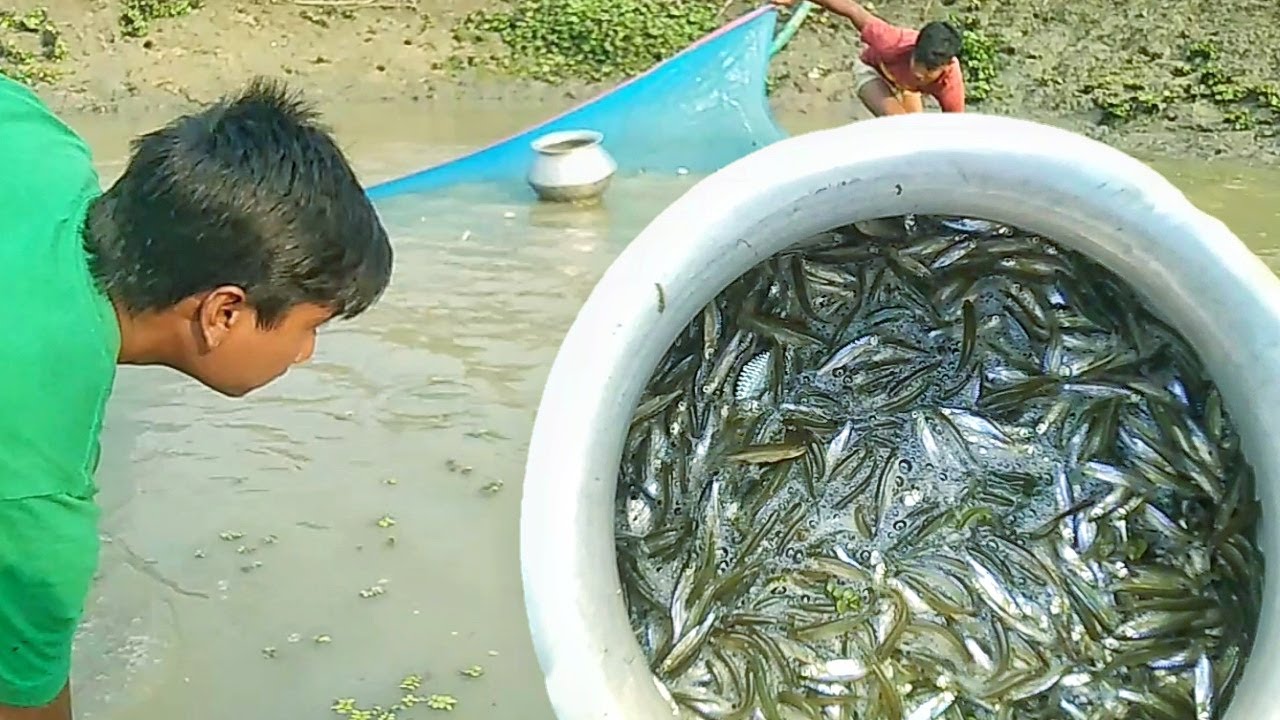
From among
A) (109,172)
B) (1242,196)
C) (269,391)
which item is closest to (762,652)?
(269,391)

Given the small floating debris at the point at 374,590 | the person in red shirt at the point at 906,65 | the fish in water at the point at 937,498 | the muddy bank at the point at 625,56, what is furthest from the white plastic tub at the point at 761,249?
the muddy bank at the point at 625,56

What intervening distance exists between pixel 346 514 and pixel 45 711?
71.7 inches

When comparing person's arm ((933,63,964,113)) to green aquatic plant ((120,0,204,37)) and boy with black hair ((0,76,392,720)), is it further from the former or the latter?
green aquatic plant ((120,0,204,37))

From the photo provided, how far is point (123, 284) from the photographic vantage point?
1731 millimetres

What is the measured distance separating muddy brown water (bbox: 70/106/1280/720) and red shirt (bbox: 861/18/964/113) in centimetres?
144

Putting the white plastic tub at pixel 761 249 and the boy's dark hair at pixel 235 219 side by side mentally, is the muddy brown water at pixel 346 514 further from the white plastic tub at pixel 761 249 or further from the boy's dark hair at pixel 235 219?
the boy's dark hair at pixel 235 219

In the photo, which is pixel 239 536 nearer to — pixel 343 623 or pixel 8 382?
pixel 343 623

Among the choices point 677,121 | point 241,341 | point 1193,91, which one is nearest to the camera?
point 241,341

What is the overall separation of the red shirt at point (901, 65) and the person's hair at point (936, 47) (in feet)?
0.28

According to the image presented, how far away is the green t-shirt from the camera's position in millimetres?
1555

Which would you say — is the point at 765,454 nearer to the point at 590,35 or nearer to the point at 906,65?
the point at 906,65

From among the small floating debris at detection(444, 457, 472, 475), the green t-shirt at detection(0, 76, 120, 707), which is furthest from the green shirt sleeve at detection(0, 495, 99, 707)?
A: the small floating debris at detection(444, 457, 472, 475)

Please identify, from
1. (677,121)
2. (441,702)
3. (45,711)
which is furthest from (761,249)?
(677,121)

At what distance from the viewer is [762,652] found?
6.97ft
